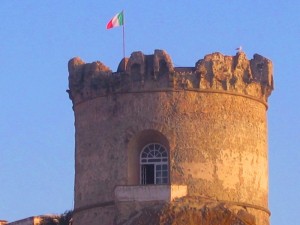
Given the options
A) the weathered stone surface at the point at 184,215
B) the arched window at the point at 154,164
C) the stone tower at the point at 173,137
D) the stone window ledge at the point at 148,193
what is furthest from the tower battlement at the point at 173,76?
the weathered stone surface at the point at 184,215

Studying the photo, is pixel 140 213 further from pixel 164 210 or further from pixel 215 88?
pixel 215 88

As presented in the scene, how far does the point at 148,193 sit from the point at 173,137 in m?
2.13

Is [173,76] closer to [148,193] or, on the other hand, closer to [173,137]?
[173,137]

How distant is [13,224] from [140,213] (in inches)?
561

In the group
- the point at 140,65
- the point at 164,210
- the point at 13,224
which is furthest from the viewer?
the point at 13,224

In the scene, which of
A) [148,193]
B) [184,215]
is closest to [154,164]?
[148,193]

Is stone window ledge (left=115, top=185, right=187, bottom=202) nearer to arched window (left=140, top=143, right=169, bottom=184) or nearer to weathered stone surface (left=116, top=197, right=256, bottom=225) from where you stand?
weathered stone surface (left=116, top=197, right=256, bottom=225)

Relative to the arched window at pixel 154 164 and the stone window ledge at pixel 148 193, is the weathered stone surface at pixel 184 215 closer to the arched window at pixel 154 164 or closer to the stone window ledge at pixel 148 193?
the stone window ledge at pixel 148 193

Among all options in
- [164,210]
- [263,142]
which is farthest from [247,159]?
[164,210]

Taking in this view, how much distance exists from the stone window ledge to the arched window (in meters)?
1.37

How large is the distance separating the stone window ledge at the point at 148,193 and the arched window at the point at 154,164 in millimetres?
1372

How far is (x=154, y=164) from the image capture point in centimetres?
3850

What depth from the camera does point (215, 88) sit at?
38594 millimetres

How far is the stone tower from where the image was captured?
3784 cm
